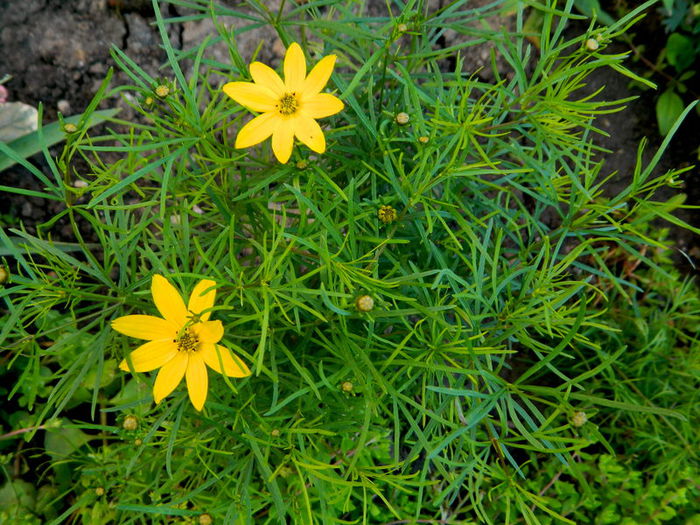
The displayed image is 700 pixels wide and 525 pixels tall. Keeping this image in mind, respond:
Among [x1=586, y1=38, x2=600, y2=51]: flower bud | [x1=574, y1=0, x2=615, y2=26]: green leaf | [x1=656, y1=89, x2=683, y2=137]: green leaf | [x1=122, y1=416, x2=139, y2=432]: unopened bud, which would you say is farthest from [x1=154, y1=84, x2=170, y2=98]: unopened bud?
[x1=656, y1=89, x2=683, y2=137]: green leaf

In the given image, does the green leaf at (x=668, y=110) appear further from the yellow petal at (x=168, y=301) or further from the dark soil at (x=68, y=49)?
the yellow petal at (x=168, y=301)

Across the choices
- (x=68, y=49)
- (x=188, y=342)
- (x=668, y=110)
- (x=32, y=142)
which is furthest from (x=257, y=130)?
(x=668, y=110)

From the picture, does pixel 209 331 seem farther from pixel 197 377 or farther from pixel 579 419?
pixel 579 419

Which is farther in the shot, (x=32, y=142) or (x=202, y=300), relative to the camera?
(x=32, y=142)

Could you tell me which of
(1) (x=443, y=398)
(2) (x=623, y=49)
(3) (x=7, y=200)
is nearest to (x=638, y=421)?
(1) (x=443, y=398)

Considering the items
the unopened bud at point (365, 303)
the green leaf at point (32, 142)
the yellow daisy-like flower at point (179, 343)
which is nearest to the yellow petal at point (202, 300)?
the yellow daisy-like flower at point (179, 343)
